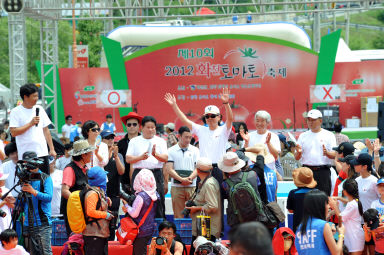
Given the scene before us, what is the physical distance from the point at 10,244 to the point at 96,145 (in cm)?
192

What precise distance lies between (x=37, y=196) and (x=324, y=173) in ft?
12.0

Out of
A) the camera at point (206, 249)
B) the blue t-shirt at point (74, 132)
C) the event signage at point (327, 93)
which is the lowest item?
the camera at point (206, 249)

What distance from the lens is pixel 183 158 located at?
830 centimetres

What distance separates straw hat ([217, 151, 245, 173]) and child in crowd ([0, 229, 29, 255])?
2077mm

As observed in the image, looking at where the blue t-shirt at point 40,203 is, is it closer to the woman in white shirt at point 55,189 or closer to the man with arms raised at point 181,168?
the woman in white shirt at point 55,189

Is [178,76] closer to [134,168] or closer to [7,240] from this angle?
[134,168]

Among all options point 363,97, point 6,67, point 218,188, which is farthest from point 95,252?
point 6,67

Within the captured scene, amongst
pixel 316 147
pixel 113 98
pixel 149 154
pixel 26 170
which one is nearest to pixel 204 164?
pixel 149 154

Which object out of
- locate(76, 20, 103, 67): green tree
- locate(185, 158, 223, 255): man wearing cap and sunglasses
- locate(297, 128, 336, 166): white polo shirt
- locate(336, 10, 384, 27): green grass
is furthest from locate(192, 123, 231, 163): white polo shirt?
locate(336, 10, 384, 27): green grass

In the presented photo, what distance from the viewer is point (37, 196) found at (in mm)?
6414

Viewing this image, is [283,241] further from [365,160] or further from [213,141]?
[213,141]

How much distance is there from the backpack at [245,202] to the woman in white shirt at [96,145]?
207 centimetres

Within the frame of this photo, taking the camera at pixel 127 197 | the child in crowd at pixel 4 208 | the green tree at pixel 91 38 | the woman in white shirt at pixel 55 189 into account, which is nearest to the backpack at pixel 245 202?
the camera at pixel 127 197

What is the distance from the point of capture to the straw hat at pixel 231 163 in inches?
257
